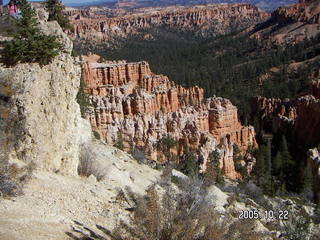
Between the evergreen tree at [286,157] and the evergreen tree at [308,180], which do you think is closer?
the evergreen tree at [308,180]

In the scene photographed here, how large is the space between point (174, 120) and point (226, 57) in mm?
57202

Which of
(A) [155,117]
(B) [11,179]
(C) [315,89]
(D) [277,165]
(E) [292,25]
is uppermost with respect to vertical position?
(E) [292,25]

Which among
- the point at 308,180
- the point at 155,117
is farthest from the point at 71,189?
the point at 155,117

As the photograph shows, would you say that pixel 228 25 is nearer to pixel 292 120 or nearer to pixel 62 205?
pixel 292 120

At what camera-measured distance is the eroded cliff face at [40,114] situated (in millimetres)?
9648

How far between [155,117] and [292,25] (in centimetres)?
7242

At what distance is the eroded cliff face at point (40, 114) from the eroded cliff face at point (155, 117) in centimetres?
1786

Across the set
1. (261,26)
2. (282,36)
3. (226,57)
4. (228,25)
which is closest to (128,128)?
(226,57)

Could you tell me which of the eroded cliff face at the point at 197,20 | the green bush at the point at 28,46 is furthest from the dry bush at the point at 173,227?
the eroded cliff face at the point at 197,20

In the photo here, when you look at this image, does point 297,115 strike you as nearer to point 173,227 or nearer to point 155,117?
point 155,117

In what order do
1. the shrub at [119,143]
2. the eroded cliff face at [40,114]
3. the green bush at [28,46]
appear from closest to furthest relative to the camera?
the eroded cliff face at [40,114], the green bush at [28,46], the shrub at [119,143]

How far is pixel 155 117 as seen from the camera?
33.1m

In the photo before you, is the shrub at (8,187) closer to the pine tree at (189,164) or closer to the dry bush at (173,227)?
the dry bush at (173,227)

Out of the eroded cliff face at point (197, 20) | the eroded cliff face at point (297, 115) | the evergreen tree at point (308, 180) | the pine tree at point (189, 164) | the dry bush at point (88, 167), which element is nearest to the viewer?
the dry bush at point (88, 167)
